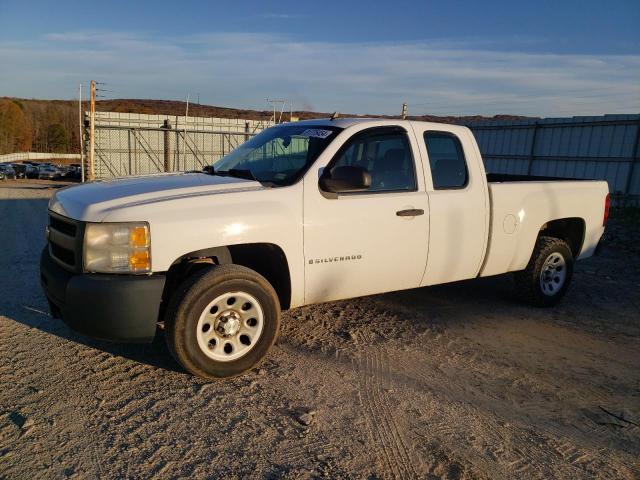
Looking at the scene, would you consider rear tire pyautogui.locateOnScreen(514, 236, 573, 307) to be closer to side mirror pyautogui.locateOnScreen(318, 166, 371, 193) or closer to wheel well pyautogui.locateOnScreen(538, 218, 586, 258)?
wheel well pyautogui.locateOnScreen(538, 218, 586, 258)

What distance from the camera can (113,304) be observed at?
3.33m

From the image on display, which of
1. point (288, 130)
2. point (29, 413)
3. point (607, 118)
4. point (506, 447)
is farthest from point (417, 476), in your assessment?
point (607, 118)

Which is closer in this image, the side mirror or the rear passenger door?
the side mirror

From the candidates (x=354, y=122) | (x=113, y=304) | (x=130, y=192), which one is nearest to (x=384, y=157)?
(x=354, y=122)

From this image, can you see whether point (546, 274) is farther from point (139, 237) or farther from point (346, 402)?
point (139, 237)

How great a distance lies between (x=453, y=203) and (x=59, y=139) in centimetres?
11281

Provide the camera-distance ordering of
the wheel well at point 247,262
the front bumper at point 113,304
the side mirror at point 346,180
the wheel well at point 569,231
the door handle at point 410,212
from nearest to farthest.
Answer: the front bumper at point 113,304, the wheel well at point 247,262, the side mirror at point 346,180, the door handle at point 410,212, the wheel well at point 569,231

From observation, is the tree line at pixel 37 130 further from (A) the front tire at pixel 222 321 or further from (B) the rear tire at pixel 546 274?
(A) the front tire at pixel 222 321

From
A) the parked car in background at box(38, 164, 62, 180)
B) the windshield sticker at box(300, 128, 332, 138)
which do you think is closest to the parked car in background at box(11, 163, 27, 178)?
the parked car in background at box(38, 164, 62, 180)

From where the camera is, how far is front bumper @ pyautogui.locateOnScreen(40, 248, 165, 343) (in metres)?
3.33

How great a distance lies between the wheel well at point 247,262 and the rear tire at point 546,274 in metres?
2.98

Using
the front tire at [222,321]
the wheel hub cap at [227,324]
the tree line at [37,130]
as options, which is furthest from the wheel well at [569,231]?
the tree line at [37,130]

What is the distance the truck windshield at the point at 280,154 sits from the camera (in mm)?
4219

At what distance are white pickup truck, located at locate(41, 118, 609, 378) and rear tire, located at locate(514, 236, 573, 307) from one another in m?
0.21
